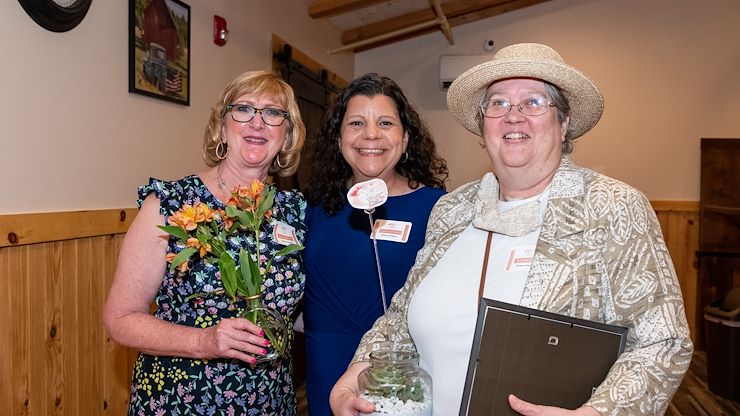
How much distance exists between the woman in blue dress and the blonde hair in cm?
18

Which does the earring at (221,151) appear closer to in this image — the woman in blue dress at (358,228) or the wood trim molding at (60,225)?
the woman in blue dress at (358,228)

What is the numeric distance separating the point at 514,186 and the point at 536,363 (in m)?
0.44

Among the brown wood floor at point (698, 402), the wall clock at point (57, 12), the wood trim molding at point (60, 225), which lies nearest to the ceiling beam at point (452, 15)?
the brown wood floor at point (698, 402)

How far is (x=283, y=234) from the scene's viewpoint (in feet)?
5.75

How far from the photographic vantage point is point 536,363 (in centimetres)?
114

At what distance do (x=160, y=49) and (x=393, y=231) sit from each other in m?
1.68

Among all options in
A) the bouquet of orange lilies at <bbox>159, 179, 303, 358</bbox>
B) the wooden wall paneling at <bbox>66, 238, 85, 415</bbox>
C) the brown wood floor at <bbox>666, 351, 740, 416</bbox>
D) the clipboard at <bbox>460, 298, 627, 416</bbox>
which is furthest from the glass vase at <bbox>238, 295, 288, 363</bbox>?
the brown wood floor at <bbox>666, 351, 740, 416</bbox>

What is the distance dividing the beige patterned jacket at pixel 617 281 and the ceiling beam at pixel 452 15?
5.16m

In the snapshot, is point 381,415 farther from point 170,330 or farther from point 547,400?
point 170,330

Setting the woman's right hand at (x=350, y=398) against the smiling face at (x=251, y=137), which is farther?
the smiling face at (x=251, y=137)

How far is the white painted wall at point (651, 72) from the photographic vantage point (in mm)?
5867

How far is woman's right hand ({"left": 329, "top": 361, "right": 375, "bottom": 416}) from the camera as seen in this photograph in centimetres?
120

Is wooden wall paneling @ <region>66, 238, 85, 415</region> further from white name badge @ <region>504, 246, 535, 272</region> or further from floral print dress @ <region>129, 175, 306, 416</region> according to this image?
white name badge @ <region>504, 246, 535, 272</region>

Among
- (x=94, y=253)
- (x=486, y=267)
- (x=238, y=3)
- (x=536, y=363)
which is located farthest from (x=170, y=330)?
(x=238, y=3)
